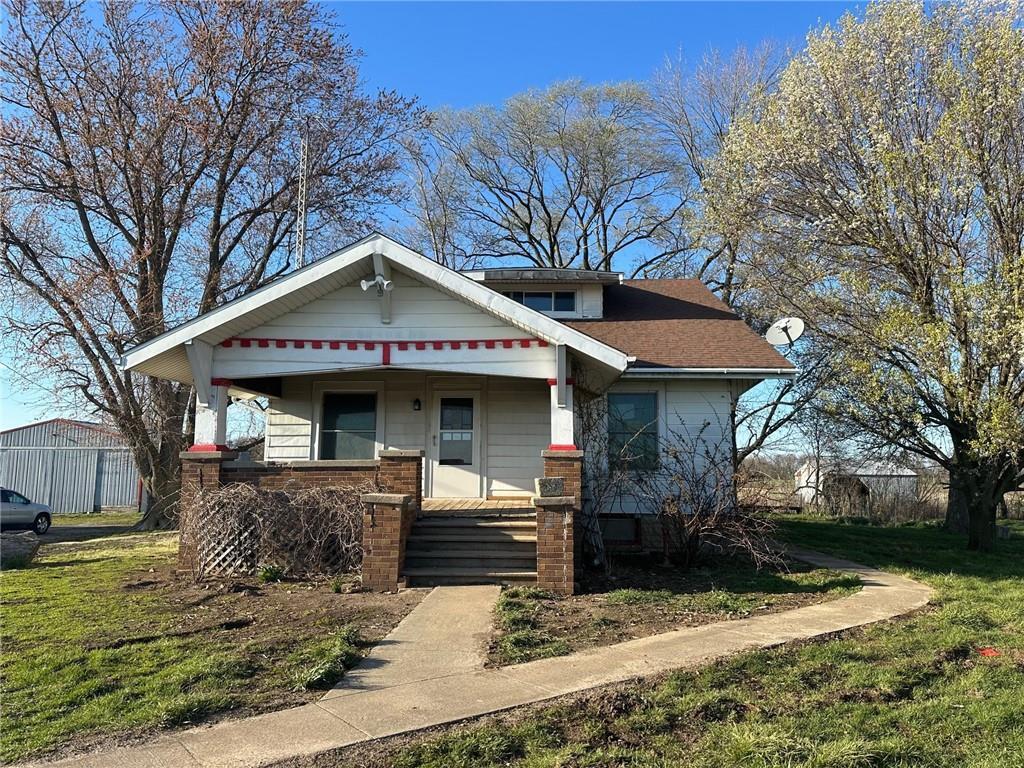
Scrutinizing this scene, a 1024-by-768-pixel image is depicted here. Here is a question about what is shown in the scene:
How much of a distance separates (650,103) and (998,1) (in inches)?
654

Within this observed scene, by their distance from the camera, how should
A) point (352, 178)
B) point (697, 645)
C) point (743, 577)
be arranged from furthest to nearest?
1. point (352, 178)
2. point (743, 577)
3. point (697, 645)

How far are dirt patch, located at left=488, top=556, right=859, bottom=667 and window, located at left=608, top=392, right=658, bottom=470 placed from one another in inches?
88.6

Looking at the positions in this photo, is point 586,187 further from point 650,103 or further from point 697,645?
point 697,645

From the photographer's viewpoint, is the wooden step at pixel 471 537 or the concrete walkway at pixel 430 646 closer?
the concrete walkway at pixel 430 646

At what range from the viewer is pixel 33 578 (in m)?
10.0

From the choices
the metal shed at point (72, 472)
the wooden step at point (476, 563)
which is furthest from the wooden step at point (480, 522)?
the metal shed at point (72, 472)

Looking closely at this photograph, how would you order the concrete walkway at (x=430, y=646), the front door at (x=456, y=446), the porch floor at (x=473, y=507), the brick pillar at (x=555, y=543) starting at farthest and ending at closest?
1. the front door at (x=456, y=446)
2. the porch floor at (x=473, y=507)
3. the brick pillar at (x=555, y=543)
4. the concrete walkway at (x=430, y=646)

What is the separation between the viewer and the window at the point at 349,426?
12.6m

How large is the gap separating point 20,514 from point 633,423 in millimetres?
17979

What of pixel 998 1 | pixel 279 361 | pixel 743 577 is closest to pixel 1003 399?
pixel 743 577

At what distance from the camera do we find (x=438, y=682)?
514 cm

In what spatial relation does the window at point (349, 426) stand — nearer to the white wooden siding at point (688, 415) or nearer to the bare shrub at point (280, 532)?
the bare shrub at point (280, 532)

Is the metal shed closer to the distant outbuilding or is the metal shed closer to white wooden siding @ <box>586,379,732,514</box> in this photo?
white wooden siding @ <box>586,379,732,514</box>

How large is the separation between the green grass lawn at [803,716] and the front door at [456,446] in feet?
23.2
